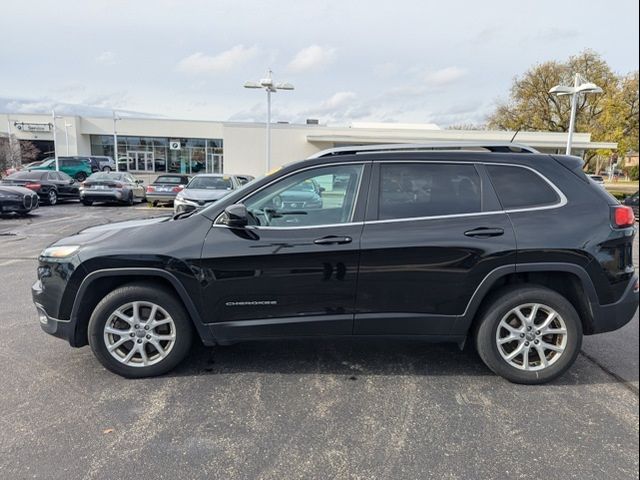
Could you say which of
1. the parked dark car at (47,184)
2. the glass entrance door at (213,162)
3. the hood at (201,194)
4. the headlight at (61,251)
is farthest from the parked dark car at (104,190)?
the glass entrance door at (213,162)

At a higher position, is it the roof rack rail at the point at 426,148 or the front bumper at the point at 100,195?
the roof rack rail at the point at 426,148

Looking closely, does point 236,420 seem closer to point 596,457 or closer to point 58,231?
point 596,457

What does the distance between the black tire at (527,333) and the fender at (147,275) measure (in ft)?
7.21

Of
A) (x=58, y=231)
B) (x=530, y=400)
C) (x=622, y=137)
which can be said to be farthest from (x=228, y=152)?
(x=530, y=400)

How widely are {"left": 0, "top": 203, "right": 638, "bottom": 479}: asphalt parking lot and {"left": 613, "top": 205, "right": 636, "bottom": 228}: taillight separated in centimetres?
84

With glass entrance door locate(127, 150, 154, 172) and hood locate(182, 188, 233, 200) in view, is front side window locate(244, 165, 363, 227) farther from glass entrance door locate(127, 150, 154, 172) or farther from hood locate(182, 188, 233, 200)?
glass entrance door locate(127, 150, 154, 172)

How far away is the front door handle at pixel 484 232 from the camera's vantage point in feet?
11.3

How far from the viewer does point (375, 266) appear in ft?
11.3

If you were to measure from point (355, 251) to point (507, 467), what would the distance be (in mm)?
1681

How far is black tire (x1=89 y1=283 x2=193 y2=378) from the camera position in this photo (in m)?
3.51

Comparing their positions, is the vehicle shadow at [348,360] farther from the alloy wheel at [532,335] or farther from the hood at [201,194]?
the hood at [201,194]

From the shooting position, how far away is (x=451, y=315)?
3539 millimetres

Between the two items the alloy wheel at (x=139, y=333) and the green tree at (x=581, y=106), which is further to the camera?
the green tree at (x=581, y=106)

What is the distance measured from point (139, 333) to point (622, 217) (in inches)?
154
